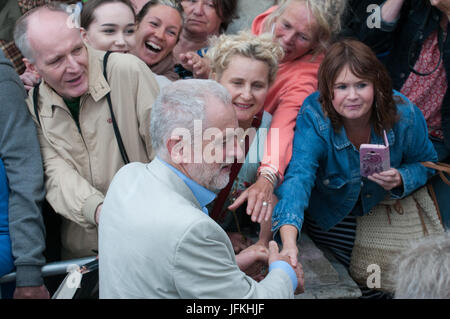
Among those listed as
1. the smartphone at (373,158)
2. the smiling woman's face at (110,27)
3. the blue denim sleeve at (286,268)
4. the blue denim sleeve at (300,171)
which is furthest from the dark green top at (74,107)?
the smartphone at (373,158)

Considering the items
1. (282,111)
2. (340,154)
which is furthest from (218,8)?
(340,154)

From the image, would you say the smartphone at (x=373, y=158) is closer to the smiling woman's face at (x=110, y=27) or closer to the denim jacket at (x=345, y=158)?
the denim jacket at (x=345, y=158)

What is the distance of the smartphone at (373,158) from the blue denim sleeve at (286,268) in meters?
0.90

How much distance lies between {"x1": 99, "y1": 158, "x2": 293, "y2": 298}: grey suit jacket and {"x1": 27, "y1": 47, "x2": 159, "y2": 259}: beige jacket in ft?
2.22

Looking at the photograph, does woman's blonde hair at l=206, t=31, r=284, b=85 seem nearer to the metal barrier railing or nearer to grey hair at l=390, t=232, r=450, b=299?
the metal barrier railing

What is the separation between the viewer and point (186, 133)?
202 centimetres

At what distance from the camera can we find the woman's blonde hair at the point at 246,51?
3029 millimetres

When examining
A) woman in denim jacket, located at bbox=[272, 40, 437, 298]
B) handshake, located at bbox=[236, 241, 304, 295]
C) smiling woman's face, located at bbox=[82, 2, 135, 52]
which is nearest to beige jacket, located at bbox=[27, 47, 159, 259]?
smiling woman's face, located at bbox=[82, 2, 135, 52]

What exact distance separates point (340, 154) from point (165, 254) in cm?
155

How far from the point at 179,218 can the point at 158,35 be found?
184 cm

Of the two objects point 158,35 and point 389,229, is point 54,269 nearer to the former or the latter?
point 158,35

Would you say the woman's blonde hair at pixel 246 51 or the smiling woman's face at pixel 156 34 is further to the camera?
the smiling woman's face at pixel 156 34

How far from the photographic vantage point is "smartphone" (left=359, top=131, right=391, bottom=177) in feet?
9.23

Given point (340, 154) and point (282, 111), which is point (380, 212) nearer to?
point (340, 154)
